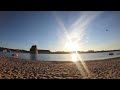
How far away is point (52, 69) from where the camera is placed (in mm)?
3625

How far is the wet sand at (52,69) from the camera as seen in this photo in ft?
11.4

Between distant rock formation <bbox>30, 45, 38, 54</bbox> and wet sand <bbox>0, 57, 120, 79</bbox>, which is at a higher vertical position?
distant rock formation <bbox>30, 45, 38, 54</bbox>

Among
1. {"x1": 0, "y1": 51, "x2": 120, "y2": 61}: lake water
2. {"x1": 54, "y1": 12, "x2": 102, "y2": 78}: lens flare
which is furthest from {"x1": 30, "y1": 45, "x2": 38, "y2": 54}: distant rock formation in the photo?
{"x1": 54, "y1": 12, "x2": 102, "y2": 78}: lens flare

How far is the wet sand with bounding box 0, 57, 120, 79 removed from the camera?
3.48m

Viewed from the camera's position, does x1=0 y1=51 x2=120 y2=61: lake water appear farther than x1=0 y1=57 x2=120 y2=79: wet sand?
Yes

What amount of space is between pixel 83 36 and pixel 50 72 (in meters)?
0.81

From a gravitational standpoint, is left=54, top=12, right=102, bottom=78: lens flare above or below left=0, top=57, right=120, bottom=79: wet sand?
above

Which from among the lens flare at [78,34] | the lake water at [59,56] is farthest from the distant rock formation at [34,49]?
the lens flare at [78,34]

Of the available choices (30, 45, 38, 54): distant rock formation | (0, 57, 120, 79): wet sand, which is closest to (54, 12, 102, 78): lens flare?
(0, 57, 120, 79): wet sand

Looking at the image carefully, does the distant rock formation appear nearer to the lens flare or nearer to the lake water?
the lake water

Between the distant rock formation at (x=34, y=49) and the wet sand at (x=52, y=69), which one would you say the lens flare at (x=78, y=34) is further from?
the distant rock formation at (x=34, y=49)

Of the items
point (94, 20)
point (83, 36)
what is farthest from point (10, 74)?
point (94, 20)

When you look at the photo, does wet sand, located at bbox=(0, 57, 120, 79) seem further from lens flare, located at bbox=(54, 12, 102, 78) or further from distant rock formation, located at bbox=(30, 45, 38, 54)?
distant rock formation, located at bbox=(30, 45, 38, 54)
